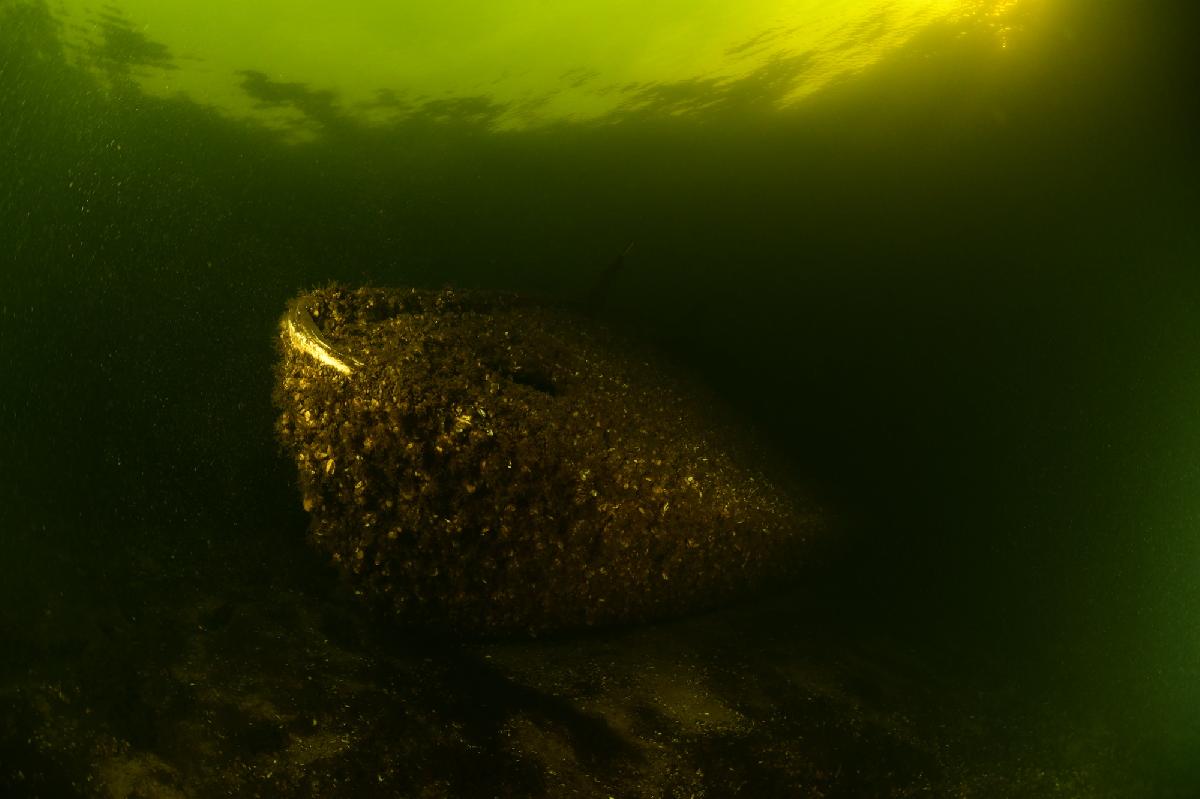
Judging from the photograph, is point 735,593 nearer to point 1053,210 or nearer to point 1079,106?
point 1053,210

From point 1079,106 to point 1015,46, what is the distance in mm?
818

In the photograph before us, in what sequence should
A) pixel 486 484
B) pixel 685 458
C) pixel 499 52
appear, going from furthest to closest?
pixel 499 52 < pixel 685 458 < pixel 486 484

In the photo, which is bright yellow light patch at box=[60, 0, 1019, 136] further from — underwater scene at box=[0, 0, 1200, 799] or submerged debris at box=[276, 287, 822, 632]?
submerged debris at box=[276, 287, 822, 632]

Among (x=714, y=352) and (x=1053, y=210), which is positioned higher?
(x=1053, y=210)

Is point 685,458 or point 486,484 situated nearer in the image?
point 486,484

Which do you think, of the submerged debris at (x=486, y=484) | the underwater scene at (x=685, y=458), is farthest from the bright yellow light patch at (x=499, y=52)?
the submerged debris at (x=486, y=484)

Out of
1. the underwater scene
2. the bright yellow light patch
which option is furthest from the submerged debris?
the bright yellow light patch

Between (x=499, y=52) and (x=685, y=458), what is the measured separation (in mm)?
13798

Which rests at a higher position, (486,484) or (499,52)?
(499,52)

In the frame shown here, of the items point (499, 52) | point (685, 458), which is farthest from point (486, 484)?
point (499, 52)

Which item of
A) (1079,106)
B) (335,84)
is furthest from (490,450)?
(335,84)

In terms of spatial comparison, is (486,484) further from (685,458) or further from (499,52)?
(499,52)

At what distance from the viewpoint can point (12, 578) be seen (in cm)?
256

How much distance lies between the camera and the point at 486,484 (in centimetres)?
212
